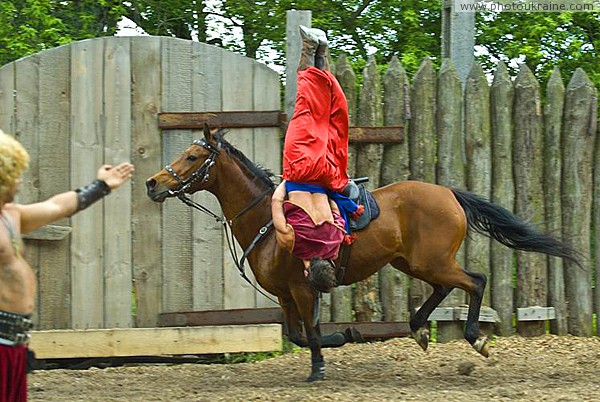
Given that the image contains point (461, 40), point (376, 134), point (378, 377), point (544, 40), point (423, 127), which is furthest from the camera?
point (544, 40)

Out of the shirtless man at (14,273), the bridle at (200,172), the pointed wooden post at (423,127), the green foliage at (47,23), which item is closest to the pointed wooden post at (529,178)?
the pointed wooden post at (423,127)

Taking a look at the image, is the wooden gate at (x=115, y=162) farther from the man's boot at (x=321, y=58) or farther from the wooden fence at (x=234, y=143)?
the man's boot at (x=321, y=58)

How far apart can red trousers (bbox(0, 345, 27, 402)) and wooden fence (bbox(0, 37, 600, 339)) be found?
385 cm

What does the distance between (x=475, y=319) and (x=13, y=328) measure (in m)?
4.13

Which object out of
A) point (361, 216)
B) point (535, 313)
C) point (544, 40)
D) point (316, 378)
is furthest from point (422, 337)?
point (544, 40)

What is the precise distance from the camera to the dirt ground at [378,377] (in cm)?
642

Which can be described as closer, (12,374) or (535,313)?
(12,374)

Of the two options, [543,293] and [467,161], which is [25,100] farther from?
[543,293]

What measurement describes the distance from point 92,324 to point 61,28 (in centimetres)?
558

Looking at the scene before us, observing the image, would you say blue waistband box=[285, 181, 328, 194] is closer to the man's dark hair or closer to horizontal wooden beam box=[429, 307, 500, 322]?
the man's dark hair

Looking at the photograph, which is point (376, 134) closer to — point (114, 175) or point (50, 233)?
point (50, 233)

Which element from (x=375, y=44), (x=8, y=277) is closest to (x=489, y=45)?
(x=375, y=44)

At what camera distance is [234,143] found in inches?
316

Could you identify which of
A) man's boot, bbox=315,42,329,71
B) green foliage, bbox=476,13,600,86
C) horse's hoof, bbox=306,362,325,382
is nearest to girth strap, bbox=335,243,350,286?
horse's hoof, bbox=306,362,325,382
